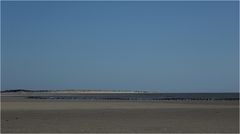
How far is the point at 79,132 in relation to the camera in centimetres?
2102

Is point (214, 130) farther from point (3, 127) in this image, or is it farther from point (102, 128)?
point (3, 127)

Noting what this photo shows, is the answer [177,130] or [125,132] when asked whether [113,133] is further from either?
[177,130]

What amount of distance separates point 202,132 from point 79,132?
5.67 metres

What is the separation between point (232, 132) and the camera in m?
21.1

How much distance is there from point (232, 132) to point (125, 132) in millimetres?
4967

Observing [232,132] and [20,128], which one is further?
[20,128]

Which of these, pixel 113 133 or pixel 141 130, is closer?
pixel 113 133

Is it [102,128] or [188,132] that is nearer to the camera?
[188,132]

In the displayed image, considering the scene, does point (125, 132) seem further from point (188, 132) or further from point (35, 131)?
point (35, 131)

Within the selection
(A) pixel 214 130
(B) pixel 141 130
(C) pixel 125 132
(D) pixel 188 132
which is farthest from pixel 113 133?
(A) pixel 214 130

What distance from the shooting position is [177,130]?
71.3 ft

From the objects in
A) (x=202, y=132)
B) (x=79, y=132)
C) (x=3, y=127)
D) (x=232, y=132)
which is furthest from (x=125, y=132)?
(x=3, y=127)

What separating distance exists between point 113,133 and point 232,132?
5.56 meters

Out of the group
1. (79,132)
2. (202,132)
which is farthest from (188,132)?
(79,132)
